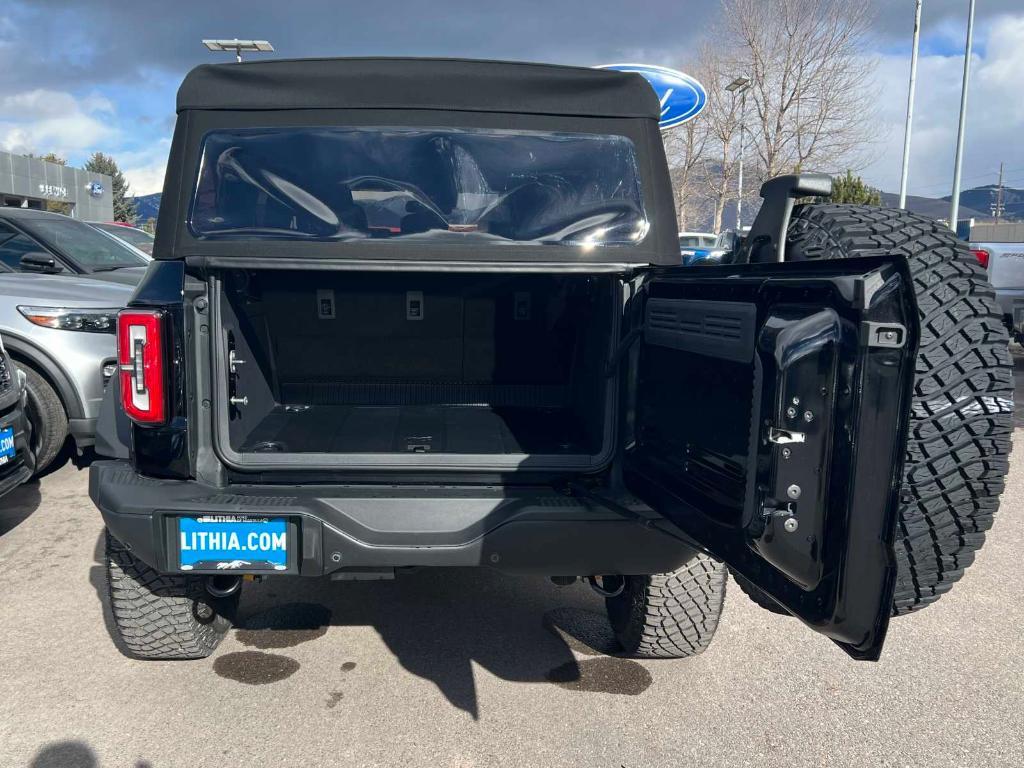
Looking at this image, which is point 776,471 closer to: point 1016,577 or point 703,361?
point 703,361

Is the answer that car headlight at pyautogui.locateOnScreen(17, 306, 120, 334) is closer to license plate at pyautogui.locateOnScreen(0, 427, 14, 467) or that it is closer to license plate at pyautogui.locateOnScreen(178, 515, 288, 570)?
license plate at pyautogui.locateOnScreen(0, 427, 14, 467)

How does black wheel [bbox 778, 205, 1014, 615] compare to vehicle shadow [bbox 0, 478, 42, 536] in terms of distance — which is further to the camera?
vehicle shadow [bbox 0, 478, 42, 536]

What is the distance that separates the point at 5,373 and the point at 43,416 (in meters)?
0.83

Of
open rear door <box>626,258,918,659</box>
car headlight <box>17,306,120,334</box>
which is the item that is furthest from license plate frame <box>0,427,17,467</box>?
open rear door <box>626,258,918,659</box>

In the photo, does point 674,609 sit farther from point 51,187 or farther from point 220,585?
point 51,187

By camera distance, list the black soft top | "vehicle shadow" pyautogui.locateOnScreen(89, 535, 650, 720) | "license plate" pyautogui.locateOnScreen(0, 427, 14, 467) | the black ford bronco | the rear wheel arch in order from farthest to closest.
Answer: the rear wheel arch < "license plate" pyautogui.locateOnScreen(0, 427, 14, 467) < "vehicle shadow" pyautogui.locateOnScreen(89, 535, 650, 720) < the black soft top < the black ford bronco

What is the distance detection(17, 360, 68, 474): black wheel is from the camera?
16.6 feet

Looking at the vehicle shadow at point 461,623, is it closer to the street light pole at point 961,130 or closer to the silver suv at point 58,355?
the silver suv at point 58,355

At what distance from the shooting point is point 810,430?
1.72m

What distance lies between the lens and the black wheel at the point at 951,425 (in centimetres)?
190

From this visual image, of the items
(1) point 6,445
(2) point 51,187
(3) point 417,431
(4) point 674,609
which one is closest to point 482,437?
(3) point 417,431

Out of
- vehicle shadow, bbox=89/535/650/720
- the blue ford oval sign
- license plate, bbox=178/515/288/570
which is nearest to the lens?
license plate, bbox=178/515/288/570

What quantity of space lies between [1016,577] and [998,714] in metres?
1.60

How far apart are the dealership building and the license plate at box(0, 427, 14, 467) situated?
1231 inches
